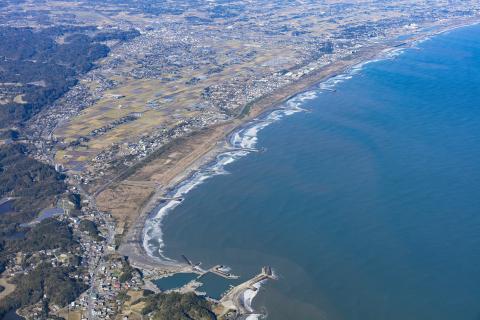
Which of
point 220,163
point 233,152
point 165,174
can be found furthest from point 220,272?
point 233,152

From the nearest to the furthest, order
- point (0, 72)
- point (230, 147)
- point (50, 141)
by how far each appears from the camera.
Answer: point (230, 147), point (50, 141), point (0, 72)

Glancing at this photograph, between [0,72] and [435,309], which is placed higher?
[0,72]

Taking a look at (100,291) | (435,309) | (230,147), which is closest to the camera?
(435,309)

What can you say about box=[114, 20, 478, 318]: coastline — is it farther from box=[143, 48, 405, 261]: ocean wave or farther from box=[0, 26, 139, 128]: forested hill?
box=[0, 26, 139, 128]: forested hill

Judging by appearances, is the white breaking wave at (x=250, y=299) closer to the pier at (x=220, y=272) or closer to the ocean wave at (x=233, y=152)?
the pier at (x=220, y=272)

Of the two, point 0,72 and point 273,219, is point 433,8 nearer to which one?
point 0,72

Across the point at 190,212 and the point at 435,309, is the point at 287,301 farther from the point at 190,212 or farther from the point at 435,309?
the point at 190,212

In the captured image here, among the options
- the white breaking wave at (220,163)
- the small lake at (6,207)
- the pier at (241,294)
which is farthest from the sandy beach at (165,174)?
the small lake at (6,207)

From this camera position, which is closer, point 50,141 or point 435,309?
point 435,309

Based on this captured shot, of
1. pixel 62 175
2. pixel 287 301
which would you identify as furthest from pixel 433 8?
pixel 287 301
